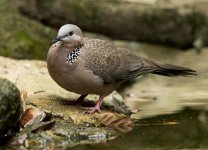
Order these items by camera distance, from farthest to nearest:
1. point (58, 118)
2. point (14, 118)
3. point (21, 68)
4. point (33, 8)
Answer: point (33, 8) → point (21, 68) → point (58, 118) → point (14, 118)

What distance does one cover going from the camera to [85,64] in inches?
276

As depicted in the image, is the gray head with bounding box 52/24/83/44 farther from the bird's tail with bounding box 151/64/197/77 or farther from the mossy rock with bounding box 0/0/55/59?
the mossy rock with bounding box 0/0/55/59

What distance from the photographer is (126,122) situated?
7.22 metres

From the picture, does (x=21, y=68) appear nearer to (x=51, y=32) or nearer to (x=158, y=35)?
(x=51, y=32)

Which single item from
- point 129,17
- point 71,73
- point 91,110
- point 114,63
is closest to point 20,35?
point 129,17

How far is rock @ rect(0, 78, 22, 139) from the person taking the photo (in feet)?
20.1

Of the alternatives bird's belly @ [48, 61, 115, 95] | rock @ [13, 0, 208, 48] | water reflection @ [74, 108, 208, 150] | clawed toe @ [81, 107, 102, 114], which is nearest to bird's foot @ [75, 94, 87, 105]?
clawed toe @ [81, 107, 102, 114]

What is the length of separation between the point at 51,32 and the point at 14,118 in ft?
17.3

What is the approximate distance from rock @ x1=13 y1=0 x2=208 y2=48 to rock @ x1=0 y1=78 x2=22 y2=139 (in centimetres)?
604

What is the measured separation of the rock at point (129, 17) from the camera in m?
12.3

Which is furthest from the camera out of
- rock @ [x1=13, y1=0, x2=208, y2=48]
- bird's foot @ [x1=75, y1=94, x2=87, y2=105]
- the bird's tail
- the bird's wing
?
rock @ [x1=13, y1=0, x2=208, y2=48]

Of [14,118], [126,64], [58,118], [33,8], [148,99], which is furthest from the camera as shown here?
[33,8]

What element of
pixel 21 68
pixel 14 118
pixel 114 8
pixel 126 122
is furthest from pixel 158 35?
pixel 14 118

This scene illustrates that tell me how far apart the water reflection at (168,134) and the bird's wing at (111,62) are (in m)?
0.57
